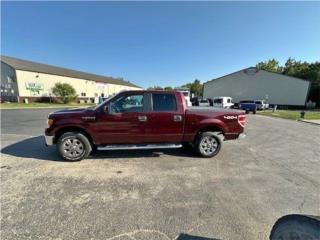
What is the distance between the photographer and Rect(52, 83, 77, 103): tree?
4125 centimetres

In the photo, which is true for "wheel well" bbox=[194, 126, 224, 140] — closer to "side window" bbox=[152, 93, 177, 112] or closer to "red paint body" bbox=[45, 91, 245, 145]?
"red paint body" bbox=[45, 91, 245, 145]

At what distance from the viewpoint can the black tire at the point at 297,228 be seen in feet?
6.09

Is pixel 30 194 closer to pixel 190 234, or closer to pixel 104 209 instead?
pixel 104 209

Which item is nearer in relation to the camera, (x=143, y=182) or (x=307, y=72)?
(x=143, y=182)

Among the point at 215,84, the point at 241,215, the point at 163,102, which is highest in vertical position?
the point at 215,84

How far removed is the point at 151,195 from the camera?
355 cm

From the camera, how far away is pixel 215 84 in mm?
48438

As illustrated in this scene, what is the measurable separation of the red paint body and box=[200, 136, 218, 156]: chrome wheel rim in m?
0.33

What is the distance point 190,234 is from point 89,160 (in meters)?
3.64

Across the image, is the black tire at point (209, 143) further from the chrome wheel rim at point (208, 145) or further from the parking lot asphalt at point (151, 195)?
the parking lot asphalt at point (151, 195)

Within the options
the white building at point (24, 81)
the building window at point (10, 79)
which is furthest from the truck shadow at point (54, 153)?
the building window at point (10, 79)

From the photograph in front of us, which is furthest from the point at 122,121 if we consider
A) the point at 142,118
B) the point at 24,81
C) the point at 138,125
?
the point at 24,81

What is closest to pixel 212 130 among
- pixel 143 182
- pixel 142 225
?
pixel 143 182

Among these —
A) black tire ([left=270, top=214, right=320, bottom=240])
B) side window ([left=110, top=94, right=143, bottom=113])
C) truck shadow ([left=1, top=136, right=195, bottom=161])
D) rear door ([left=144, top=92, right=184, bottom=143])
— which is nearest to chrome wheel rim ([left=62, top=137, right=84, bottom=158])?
truck shadow ([left=1, top=136, right=195, bottom=161])
